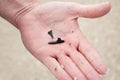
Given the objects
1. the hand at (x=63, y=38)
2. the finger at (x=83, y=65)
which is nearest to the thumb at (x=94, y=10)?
the hand at (x=63, y=38)

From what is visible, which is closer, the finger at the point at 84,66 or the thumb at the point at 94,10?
the finger at the point at 84,66

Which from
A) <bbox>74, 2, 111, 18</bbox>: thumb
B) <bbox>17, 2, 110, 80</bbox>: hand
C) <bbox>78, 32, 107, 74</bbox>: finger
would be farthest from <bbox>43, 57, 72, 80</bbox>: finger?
<bbox>74, 2, 111, 18</bbox>: thumb

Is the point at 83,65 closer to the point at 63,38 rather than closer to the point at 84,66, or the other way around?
the point at 84,66

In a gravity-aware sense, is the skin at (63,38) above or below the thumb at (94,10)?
below

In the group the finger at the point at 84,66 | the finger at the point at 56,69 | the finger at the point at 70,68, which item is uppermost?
the finger at the point at 84,66

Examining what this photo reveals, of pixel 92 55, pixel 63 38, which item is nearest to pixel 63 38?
pixel 63 38

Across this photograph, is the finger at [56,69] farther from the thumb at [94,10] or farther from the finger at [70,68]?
the thumb at [94,10]
